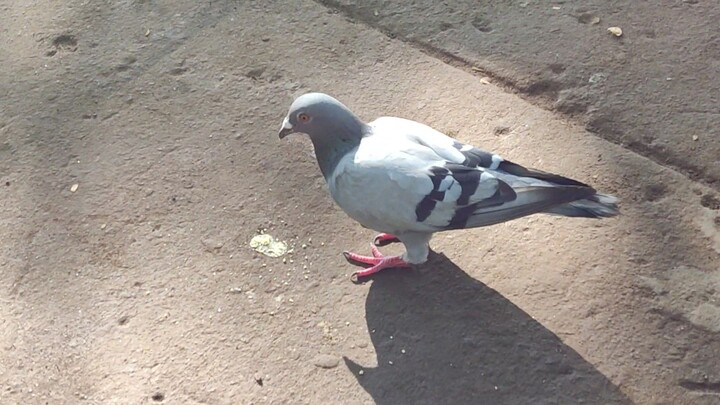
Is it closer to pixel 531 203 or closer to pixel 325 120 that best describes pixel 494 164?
pixel 531 203

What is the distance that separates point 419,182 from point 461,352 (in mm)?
567

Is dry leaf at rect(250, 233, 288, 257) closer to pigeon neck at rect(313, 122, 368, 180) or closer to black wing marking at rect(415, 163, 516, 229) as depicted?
pigeon neck at rect(313, 122, 368, 180)

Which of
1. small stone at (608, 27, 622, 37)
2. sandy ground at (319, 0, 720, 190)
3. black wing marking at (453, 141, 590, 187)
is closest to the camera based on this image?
black wing marking at (453, 141, 590, 187)

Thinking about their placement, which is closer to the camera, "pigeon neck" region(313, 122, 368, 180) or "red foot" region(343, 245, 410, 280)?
"pigeon neck" region(313, 122, 368, 180)

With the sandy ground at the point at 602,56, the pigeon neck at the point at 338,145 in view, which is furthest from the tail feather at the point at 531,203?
the sandy ground at the point at 602,56

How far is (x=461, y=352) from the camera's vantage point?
8.67 ft

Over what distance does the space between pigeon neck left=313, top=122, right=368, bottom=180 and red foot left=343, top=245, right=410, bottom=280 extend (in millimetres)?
340

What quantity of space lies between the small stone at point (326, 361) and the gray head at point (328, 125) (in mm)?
603

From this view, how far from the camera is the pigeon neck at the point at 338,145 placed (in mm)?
2740

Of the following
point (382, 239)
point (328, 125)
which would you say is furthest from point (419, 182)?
point (382, 239)

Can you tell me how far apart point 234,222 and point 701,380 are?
5.56ft

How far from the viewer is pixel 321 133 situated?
2756mm

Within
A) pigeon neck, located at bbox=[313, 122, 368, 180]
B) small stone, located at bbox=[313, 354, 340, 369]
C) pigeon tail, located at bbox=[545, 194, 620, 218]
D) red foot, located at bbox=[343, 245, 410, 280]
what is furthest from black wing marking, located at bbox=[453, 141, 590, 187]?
small stone, located at bbox=[313, 354, 340, 369]

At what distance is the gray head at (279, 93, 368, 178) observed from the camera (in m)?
2.72
